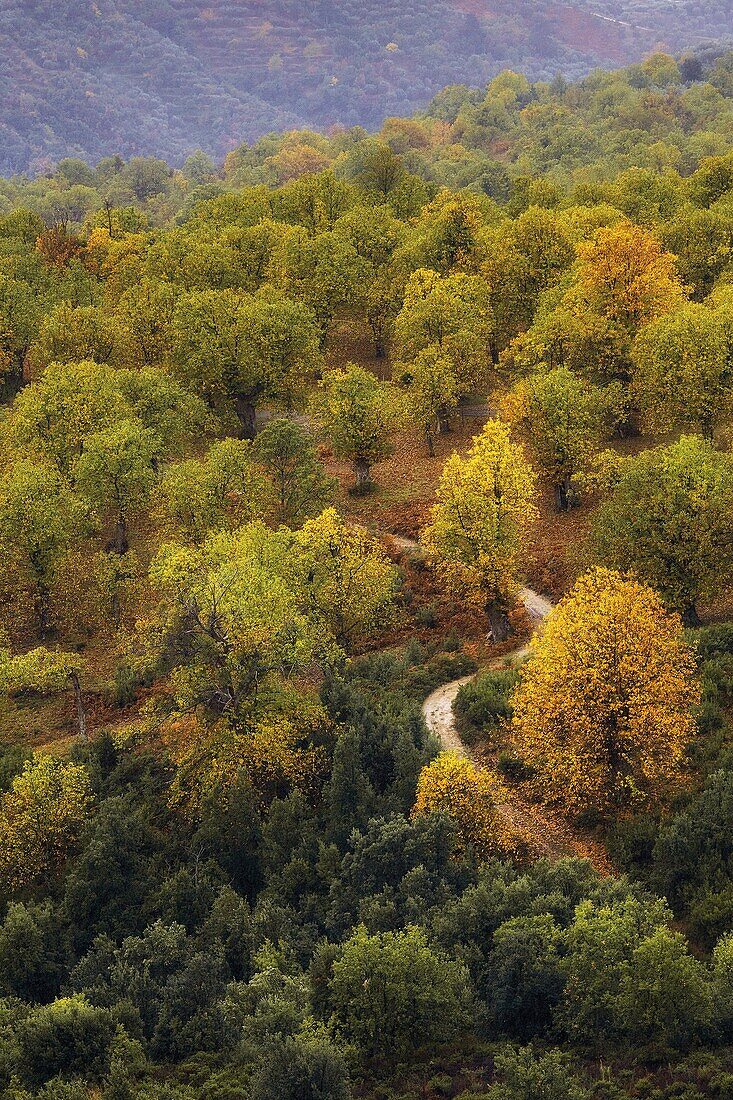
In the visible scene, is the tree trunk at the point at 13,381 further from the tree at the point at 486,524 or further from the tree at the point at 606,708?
the tree at the point at 606,708

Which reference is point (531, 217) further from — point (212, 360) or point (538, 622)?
point (538, 622)

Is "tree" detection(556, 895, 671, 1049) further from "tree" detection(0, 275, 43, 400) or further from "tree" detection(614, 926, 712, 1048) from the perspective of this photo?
"tree" detection(0, 275, 43, 400)

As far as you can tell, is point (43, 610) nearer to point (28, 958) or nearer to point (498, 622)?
point (498, 622)

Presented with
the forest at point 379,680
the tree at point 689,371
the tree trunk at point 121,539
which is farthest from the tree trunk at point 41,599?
the tree at point 689,371

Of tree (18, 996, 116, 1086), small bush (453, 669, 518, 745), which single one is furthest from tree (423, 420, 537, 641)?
tree (18, 996, 116, 1086)

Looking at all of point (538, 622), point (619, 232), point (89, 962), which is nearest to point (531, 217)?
point (619, 232)
